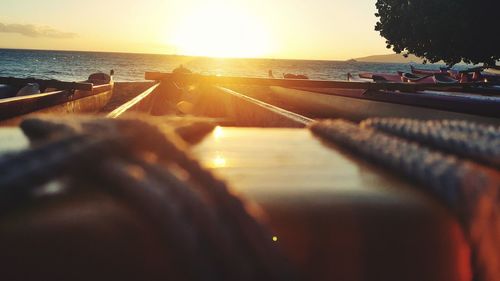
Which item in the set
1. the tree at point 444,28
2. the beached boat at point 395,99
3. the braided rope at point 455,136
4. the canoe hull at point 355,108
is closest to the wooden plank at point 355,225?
the braided rope at point 455,136

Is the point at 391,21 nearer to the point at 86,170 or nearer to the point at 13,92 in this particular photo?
the point at 13,92

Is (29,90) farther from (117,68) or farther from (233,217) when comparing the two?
(117,68)

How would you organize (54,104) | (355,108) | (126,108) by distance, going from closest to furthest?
(126,108), (54,104), (355,108)

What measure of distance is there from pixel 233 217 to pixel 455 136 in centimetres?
55

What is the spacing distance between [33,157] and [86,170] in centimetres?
7

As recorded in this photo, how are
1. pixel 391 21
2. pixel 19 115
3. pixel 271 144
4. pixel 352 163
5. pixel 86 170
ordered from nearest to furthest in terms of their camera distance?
1. pixel 86 170
2. pixel 352 163
3. pixel 271 144
4. pixel 19 115
5. pixel 391 21

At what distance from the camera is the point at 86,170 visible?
0.58m

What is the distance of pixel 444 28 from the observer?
47.3 ft

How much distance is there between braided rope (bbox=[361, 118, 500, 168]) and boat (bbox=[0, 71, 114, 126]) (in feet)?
9.09

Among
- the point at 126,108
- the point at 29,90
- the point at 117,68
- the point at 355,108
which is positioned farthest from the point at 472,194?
the point at 117,68

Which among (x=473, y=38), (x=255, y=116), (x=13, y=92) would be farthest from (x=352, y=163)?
(x=473, y=38)

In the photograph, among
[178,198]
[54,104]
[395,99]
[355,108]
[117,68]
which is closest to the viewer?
[178,198]

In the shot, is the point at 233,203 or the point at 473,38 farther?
the point at 473,38

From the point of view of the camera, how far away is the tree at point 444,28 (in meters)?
Result: 13.7
